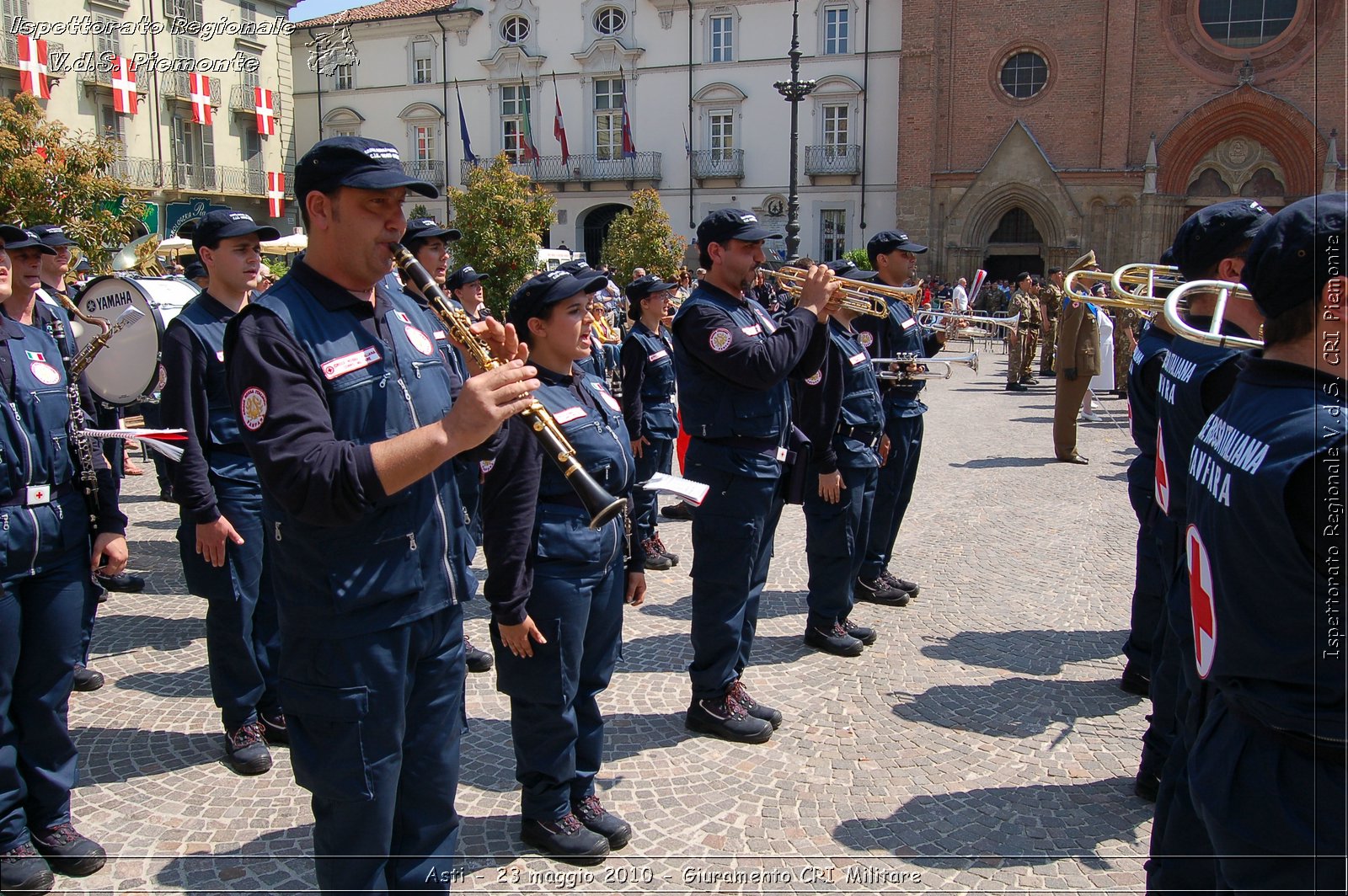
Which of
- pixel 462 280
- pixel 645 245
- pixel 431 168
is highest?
pixel 431 168

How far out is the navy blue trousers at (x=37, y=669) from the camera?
130 inches

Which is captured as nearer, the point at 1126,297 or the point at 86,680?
the point at 1126,297

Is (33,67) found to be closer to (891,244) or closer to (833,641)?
(891,244)

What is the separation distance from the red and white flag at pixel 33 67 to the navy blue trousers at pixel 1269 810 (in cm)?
3194

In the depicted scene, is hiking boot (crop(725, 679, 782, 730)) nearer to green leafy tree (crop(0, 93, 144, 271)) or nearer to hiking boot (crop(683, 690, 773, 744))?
hiking boot (crop(683, 690, 773, 744))

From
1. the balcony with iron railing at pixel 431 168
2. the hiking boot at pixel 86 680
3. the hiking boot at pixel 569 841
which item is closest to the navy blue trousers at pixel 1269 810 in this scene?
Result: the hiking boot at pixel 569 841

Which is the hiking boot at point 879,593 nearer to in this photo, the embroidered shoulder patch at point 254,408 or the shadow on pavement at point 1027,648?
the shadow on pavement at point 1027,648

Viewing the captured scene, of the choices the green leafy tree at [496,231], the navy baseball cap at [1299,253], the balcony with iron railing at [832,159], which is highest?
the balcony with iron railing at [832,159]

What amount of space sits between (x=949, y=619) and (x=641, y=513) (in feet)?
8.37

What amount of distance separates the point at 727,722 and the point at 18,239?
3.80m

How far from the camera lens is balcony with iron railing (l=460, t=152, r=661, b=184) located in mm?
37656

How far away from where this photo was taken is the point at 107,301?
19.7 feet

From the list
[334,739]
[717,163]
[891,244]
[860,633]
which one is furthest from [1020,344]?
[717,163]

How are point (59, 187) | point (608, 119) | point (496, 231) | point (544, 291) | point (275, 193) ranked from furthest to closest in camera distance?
point (608, 119) < point (275, 193) < point (496, 231) < point (59, 187) < point (544, 291)
